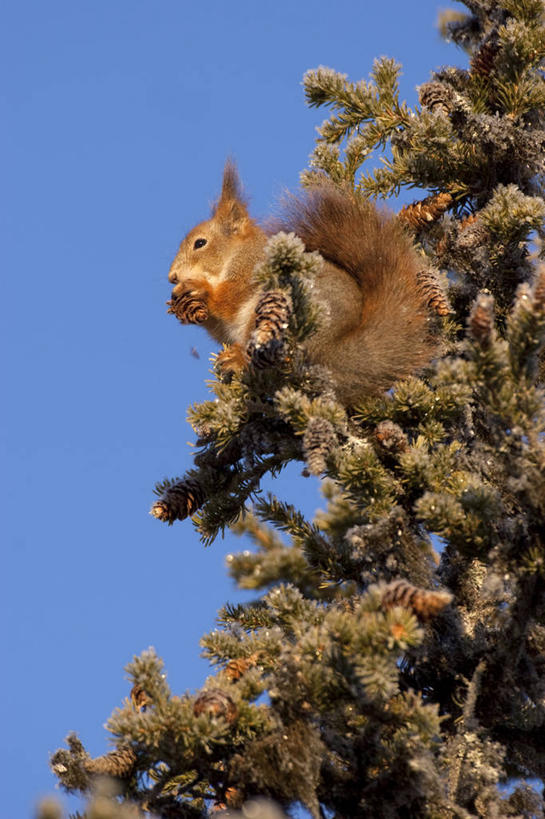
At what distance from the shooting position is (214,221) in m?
3.75

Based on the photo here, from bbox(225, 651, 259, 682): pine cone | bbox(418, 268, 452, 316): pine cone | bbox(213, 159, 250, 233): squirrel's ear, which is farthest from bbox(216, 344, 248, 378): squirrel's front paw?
bbox(213, 159, 250, 233): squirrel's ear

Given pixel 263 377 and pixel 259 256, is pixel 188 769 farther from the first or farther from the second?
pixel 259 256

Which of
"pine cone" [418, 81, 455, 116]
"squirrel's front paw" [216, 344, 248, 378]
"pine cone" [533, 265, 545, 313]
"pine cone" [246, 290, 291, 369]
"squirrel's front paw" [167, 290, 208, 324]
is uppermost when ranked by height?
"squirrel's front paw" [167, 290, 208, 324]

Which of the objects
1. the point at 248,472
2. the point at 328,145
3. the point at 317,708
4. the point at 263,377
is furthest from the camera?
the point at 328,145

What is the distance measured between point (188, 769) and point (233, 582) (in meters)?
1.28

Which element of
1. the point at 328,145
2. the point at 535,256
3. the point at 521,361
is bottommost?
the point at 521,361

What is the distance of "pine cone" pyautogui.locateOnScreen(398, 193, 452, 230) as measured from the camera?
8.53ft

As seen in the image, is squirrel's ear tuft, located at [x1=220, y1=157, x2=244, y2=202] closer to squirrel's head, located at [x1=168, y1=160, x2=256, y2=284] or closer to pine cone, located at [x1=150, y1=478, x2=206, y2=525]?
squirrel's head, located at [x1=168, y1=160, x2=256, y2=284]

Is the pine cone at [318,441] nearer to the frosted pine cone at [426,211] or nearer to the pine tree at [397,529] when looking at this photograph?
the pine tree at [397,529]

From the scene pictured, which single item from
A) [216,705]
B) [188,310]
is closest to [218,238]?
[188,310]

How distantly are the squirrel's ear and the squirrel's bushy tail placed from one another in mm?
1021

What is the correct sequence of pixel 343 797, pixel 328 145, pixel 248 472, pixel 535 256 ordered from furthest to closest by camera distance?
1. pixel 328 145
2. pixel 535 256
3. pixel 248 472
4. pixel 343 797

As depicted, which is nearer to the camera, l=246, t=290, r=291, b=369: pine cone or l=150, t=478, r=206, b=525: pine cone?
l=246, t=290, r=291, b=369: pine cone

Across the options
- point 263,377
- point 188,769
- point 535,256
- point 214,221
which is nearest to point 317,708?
point 188,769
